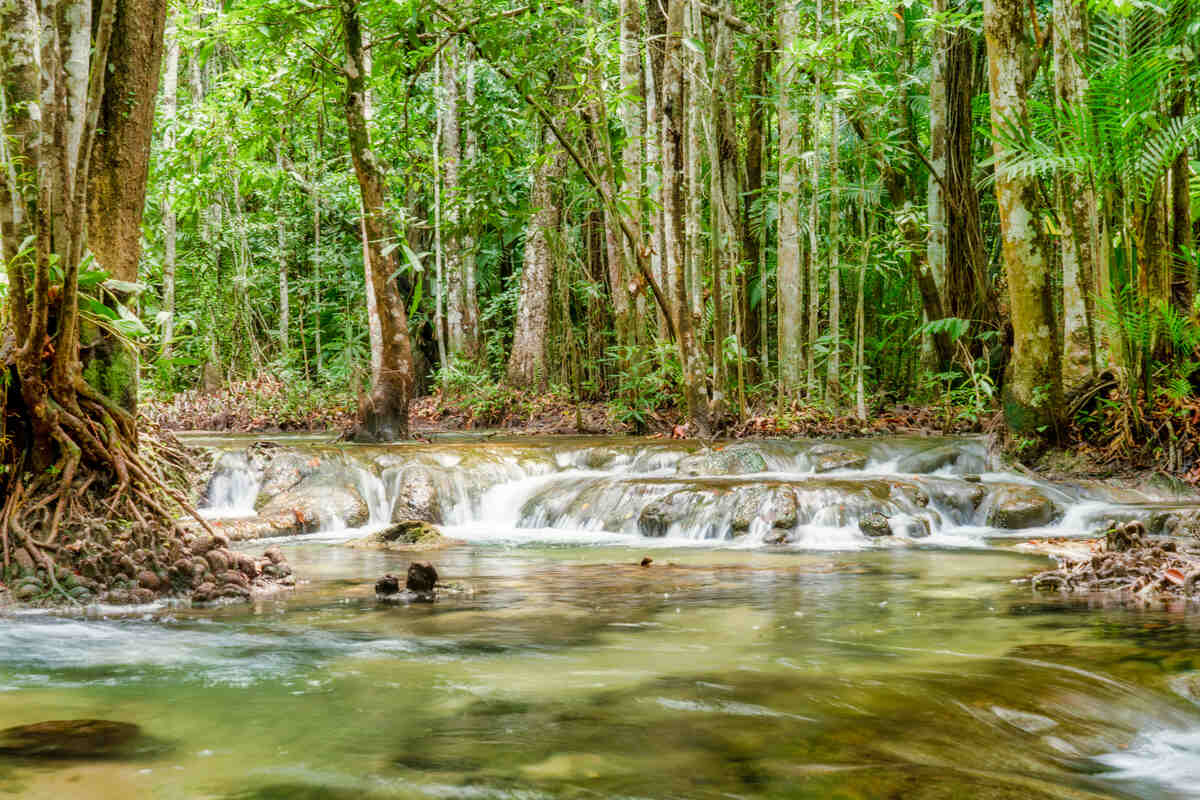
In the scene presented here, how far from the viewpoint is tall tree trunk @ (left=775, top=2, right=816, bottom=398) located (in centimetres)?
1291

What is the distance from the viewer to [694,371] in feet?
40.0

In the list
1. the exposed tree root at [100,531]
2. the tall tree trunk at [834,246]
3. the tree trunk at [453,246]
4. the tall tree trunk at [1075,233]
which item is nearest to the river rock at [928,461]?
the tall tree trunk at [1075,233]

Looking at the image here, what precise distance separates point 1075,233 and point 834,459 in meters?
3.27

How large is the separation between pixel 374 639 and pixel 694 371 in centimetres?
796

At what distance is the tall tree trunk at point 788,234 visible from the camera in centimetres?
1291

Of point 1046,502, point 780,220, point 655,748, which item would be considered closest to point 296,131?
point 780,220

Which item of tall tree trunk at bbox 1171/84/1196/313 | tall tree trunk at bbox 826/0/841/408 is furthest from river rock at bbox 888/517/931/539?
tall tree trunk at bbox 826/0/841/408

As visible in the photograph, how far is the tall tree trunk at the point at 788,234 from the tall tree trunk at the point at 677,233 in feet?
4.11

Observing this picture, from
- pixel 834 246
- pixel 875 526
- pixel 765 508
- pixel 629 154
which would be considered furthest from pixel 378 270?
pixel 875 526

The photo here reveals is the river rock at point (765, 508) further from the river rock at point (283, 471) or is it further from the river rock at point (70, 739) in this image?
the river rock at point (70, 739)

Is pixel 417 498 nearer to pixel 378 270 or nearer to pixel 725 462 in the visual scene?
pixel 378 270

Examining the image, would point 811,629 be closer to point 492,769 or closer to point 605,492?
point 492,769

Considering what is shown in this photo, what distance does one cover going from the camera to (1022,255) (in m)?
9.94

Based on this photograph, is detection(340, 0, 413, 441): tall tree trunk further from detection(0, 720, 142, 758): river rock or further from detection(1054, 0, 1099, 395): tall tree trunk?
detection(1054, 0, 1099, 395): tall tree trunk
